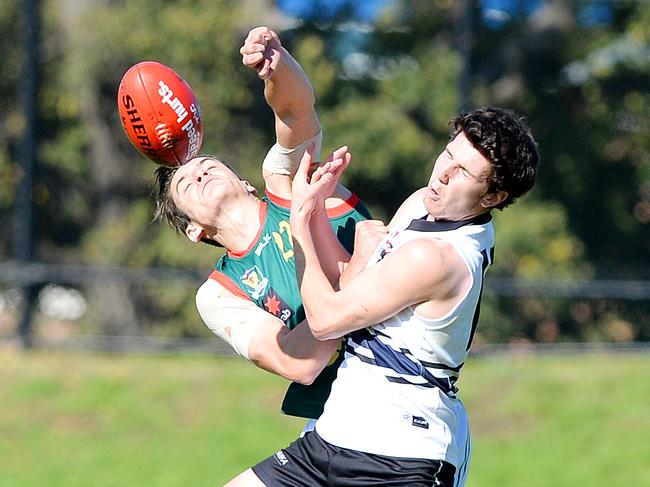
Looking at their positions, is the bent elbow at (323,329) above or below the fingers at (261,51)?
below

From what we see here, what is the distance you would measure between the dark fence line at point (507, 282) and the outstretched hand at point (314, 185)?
6.04 m

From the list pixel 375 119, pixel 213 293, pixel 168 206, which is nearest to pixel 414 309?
pixel 213 293

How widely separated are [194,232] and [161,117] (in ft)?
1.26

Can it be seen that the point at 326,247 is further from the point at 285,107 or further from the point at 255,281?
the point at 285,107

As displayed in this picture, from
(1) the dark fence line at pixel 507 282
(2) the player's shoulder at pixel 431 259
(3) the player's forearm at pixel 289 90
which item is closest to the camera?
(2) the player's shoulder at pixel 431 259

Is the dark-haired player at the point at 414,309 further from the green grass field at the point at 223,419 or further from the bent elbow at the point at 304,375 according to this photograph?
the green grass field at the point at 223,419

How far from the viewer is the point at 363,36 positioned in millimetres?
9641

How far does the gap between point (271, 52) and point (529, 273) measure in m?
Result: 6.28

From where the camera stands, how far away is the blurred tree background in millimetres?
9414

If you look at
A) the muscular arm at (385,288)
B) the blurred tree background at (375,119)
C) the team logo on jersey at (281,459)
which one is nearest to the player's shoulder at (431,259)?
the muscular arm at (385,288)

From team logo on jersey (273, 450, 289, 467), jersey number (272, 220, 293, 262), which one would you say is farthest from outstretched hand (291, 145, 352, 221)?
team logo on jersey (273, 450, 289, 467)

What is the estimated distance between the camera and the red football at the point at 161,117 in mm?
3887

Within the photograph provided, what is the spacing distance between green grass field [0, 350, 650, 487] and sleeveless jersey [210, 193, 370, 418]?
368 centimetres

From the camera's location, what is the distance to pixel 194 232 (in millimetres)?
3836
